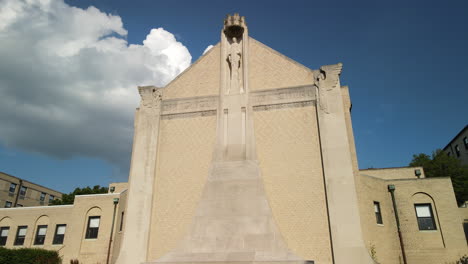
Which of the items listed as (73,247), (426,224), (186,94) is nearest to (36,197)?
(73,247)

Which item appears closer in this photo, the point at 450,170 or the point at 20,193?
the point at 450,170

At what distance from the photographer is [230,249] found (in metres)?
15.2

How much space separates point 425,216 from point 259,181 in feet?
42.2

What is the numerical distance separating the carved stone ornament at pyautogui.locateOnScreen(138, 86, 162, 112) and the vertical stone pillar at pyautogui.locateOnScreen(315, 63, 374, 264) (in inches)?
371

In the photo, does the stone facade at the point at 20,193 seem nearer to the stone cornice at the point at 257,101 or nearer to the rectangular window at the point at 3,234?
the rectangular window at the point at 3,234

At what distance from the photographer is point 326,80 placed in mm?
18719

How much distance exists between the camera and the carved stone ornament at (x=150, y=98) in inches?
825

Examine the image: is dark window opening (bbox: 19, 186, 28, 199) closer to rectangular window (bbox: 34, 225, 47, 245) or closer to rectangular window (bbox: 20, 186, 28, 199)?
rectangular window (bbox: 20, 186, 28, 199)

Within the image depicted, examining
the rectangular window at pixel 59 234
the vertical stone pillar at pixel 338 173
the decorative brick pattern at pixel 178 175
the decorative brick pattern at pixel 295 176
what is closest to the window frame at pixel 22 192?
the rectangular window at pixel 59 234

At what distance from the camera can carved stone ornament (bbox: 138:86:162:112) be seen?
20953 mm

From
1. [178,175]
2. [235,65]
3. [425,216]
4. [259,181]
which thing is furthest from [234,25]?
[425,216]

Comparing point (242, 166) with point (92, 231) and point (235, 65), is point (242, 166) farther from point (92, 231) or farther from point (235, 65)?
point (92, 231)

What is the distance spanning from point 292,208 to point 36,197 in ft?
183

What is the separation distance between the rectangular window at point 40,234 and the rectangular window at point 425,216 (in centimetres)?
2943
